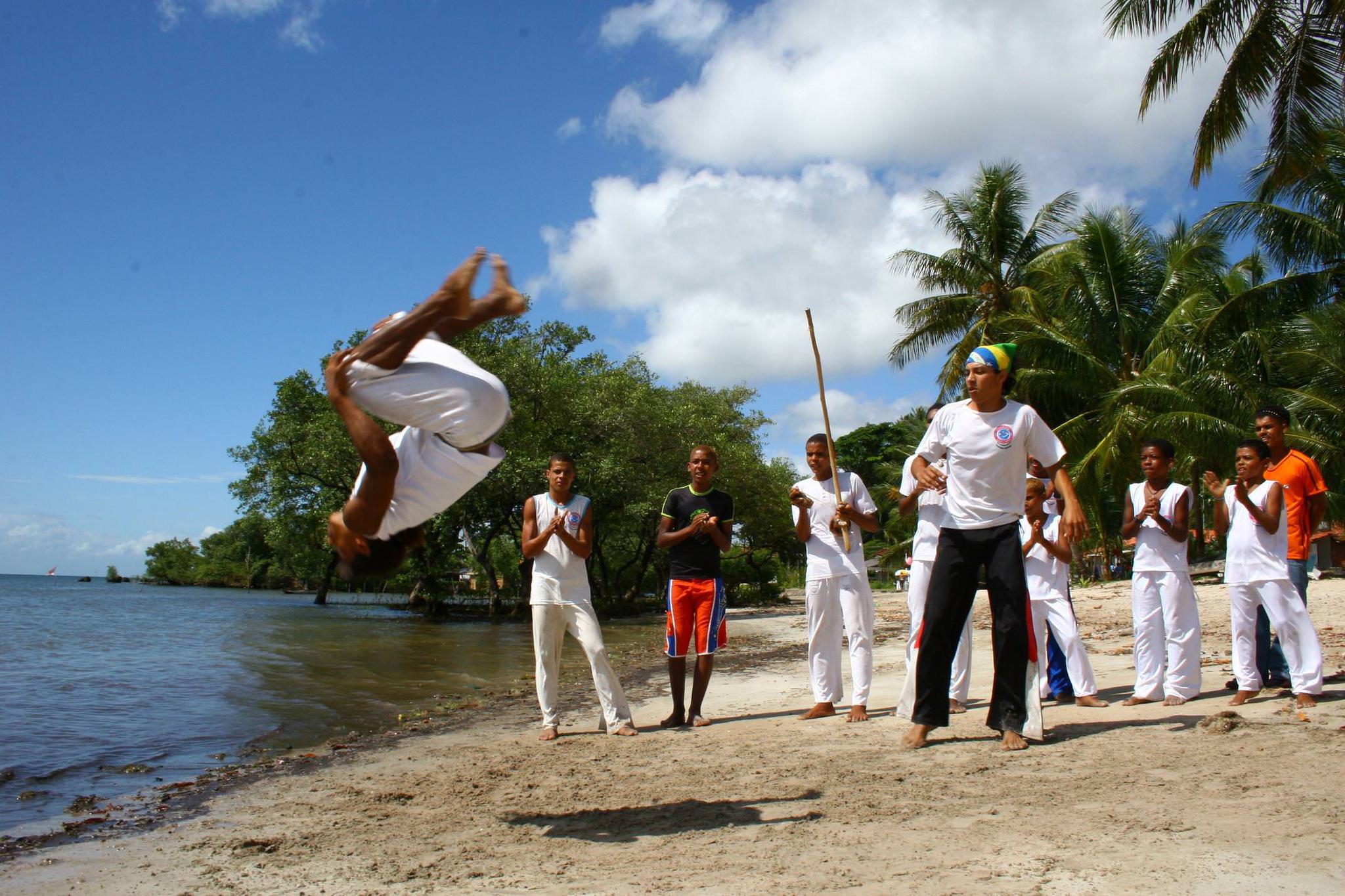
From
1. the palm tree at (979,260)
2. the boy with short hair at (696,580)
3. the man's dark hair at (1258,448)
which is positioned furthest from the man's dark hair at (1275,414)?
the palm tree at (979,260)

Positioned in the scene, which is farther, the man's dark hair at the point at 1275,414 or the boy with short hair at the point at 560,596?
the boy with short hair at the point at 560,596

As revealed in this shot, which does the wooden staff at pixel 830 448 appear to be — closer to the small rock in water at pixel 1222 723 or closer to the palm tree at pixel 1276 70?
the small rock in water at pixel 1222 723

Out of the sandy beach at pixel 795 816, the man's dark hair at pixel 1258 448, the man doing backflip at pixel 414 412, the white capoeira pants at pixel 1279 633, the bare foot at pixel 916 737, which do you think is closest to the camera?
the sandy beach at pixel 795 816

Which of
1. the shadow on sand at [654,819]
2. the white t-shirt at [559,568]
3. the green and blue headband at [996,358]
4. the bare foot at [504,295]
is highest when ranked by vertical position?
the bare foot at [504,295]

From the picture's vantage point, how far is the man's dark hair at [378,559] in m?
4.79

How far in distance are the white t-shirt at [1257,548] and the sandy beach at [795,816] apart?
34.1 inches

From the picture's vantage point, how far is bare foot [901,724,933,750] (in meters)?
5.72

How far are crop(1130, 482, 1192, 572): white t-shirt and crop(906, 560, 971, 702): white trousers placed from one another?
1.41 meters

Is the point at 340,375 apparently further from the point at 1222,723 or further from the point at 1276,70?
the point at 1276,70

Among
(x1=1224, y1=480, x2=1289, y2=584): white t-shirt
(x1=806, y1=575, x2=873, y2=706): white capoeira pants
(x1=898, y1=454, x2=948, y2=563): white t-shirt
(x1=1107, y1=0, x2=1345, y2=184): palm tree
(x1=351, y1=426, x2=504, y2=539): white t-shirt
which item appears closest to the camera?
(x1=351, y1=426, x2=504, y2=539): white t-shirt

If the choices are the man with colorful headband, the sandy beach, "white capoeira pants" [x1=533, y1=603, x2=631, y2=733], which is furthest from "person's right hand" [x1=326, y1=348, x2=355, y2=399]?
the man with colorful headband

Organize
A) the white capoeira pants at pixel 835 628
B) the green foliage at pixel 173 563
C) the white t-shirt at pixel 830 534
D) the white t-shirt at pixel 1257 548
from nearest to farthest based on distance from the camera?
the white t-shirt at pixel 1257 548
the white capoeira pants at pixel 835 628
the white t-shirt at pixel 830 534
the green foliage at pixel 173 563

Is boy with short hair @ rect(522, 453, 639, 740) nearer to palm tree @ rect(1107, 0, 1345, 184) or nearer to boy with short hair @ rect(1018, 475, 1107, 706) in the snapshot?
boy with short hair @ rect(1018, 475, 1107, 706)

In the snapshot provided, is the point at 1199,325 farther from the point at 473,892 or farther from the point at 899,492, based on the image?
the point at 473,892
